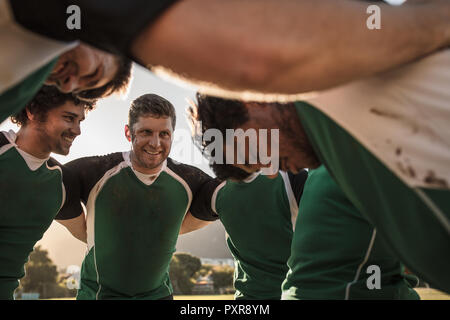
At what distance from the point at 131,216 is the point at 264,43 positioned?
Result: 125 inches

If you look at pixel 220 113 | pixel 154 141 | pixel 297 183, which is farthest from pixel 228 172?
pixel 154 141

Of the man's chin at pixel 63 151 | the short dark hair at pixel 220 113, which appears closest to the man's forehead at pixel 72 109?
the man's chin at pixel 63 151

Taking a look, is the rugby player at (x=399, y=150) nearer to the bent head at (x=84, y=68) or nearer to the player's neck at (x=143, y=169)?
the bent head at (x=84, y=68)

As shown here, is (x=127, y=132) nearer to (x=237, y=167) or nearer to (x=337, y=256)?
(x=237, y=167)

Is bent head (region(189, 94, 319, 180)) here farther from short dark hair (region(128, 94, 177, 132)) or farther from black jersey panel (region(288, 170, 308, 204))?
short dark hair (region(128, 94, 177, 132))

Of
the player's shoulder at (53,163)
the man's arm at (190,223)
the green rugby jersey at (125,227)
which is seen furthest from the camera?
the man's arm at (190,223)

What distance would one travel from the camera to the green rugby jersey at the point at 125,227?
137 inches

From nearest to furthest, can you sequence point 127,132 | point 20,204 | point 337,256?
point 337,256 < point 20,204 < point 127,132

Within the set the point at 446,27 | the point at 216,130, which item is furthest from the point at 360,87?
the point at 216,130

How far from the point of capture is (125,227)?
3.49m

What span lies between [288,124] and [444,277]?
1013 mm

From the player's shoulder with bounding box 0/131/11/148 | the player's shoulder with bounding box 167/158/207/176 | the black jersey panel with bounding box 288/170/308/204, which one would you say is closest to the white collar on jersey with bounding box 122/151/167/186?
the player's shoulder with bounding box 167/158/207/176

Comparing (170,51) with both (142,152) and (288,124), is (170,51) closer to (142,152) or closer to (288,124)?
(288,124)

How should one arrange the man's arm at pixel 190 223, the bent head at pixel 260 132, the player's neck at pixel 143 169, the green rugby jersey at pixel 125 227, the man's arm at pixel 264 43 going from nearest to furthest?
the man's arm at pixel 264 43 < the bent head at pixel 260 132 < the green rugby jersey at pixel 125 227 < the player's neck at pixel 143 169 < the man's arm at pixel 190 223
